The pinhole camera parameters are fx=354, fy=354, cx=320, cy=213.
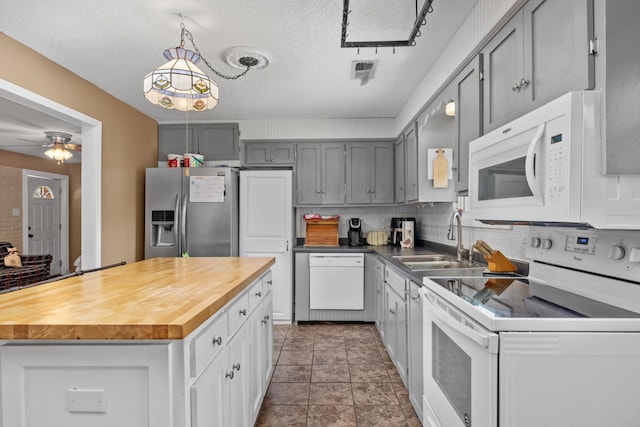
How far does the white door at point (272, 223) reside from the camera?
411 centimetres

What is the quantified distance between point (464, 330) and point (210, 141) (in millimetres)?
3816

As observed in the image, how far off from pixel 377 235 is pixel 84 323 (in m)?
3.64

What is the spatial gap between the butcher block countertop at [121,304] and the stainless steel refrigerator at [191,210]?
1815mm

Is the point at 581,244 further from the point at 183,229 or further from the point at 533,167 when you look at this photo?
the point at 183,229

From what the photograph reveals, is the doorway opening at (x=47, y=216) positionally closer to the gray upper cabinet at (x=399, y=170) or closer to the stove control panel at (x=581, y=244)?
the gray upper cabinet at (x=399, y=170)

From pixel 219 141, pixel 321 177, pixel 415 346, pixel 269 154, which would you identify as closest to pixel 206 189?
pixel 219 141

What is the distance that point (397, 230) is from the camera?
168 inches

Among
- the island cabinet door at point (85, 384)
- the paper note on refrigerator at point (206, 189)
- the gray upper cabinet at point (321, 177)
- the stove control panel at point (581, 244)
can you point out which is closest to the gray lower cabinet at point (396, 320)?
the stove control panel at point (581, 244)

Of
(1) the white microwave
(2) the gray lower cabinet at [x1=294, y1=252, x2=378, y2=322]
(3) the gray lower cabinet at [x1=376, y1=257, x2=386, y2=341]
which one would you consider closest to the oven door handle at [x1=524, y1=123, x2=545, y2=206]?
(1) the white microwave

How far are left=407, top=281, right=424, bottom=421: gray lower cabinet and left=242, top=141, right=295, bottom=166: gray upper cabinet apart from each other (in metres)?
2.59

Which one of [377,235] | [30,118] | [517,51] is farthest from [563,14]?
[30,118]

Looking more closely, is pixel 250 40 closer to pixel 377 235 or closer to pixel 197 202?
pixel 197 202

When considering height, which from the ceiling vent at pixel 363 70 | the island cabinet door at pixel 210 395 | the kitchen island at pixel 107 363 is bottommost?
the island cabinet door at pixel 210 395

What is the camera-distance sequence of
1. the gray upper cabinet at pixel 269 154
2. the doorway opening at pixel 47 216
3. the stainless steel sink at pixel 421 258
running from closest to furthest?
the stainless steel sink at pixel 421 258 → the gray upper cabinet at pixel 269 154 → the doorway opening at pixel 47 216
